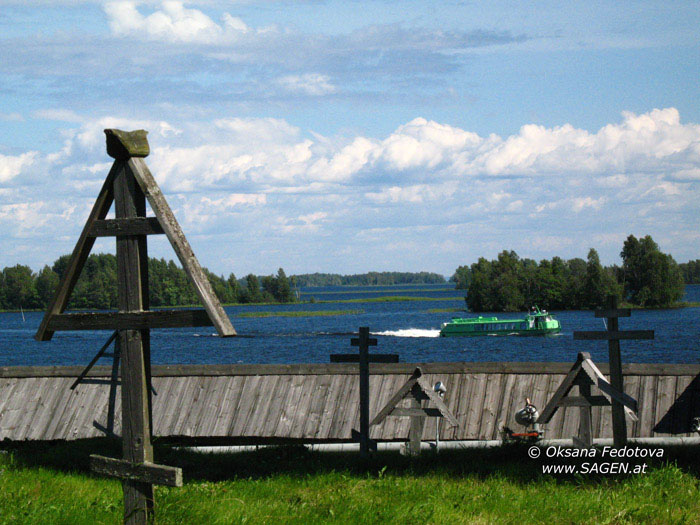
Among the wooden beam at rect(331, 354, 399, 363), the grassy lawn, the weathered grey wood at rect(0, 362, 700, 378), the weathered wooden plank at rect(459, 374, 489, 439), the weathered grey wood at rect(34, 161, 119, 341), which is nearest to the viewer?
the weathered grey wood at rect(34, 161, 119, 341)

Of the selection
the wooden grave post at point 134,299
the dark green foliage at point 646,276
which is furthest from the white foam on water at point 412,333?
the wooden grave post at point 134,299

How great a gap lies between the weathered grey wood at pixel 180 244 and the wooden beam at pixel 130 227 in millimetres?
105

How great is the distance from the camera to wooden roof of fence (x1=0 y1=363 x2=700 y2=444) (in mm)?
15555

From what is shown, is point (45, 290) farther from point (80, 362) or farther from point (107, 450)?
point (107, 450)

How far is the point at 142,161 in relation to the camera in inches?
310

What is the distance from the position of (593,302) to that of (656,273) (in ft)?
48.0

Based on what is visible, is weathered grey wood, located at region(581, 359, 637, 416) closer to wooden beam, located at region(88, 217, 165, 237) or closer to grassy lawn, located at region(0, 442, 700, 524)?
grassy lawn, located at region(0, 442, 700, 524)

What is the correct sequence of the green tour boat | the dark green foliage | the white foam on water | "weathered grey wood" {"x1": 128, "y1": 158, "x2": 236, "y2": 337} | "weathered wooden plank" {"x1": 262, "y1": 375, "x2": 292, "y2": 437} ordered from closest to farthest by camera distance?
"weathered grey wood" {"x1": 128, "y1": 158, "x2": 236, "y2": 337} → "weathered wooden plank" {"x1": 262, "y1": 375, "x2": 292, "y2": 437} → the green tour boat → the white foam on water → the dark green foliage

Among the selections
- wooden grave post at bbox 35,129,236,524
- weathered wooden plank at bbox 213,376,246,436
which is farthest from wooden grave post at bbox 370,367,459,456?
wooden grave post at bbox 35,129,236,524

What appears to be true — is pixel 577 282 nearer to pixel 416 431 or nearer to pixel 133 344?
pixel 416 431

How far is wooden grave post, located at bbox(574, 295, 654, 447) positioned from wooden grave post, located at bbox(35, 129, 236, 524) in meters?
7.12

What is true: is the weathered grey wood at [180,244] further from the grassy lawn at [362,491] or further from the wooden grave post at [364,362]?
the wooden grave post at [364,362]

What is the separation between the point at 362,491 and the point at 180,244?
4212 millimetres

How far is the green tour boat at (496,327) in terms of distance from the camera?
112 meters
